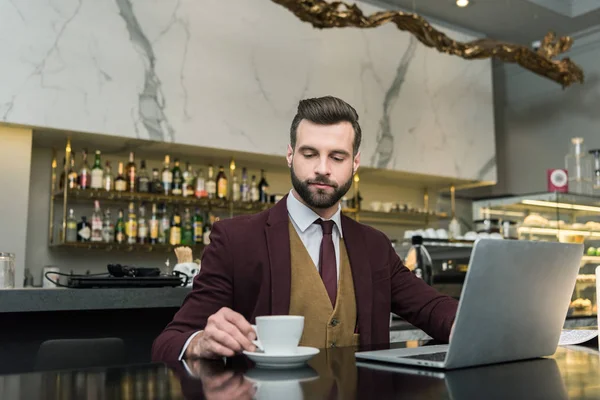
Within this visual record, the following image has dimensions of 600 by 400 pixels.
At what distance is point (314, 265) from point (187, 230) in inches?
121

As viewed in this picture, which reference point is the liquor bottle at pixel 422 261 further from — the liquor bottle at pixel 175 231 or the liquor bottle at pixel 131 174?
the liquor bottle at pixel 131 174

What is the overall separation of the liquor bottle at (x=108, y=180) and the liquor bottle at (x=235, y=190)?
2.66ft

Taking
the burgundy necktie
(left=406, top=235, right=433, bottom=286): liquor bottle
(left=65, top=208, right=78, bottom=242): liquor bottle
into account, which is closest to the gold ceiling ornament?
(left=406, top=235, right=433, bottom=286): liquor bottle

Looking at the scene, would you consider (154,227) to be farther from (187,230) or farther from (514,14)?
(514,14)

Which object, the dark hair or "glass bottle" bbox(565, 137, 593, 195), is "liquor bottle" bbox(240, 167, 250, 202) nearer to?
"glass bottle" bbox(565, 137, 593, 195)

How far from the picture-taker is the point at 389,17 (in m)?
3.88

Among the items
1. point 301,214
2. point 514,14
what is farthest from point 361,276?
point 514,14

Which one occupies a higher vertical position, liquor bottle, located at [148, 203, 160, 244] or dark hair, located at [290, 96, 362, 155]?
dark hair, located at [290, 96, 362, 155]

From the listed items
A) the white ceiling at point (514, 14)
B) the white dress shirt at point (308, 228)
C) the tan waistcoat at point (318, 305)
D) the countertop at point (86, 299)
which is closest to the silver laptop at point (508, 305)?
the tan waistcoat at point (318, 305)

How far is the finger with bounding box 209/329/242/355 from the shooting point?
1050 mm

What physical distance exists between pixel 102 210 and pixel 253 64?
139 centimetres

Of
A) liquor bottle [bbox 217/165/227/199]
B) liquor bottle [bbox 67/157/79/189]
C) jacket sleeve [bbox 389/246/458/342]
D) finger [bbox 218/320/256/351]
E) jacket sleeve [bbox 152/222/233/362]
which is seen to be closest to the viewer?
finger [bbox 218/320/256/351]

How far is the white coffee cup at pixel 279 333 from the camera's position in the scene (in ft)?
3.16

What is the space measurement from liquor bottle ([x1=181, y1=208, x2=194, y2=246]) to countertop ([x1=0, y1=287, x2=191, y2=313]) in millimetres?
2091
